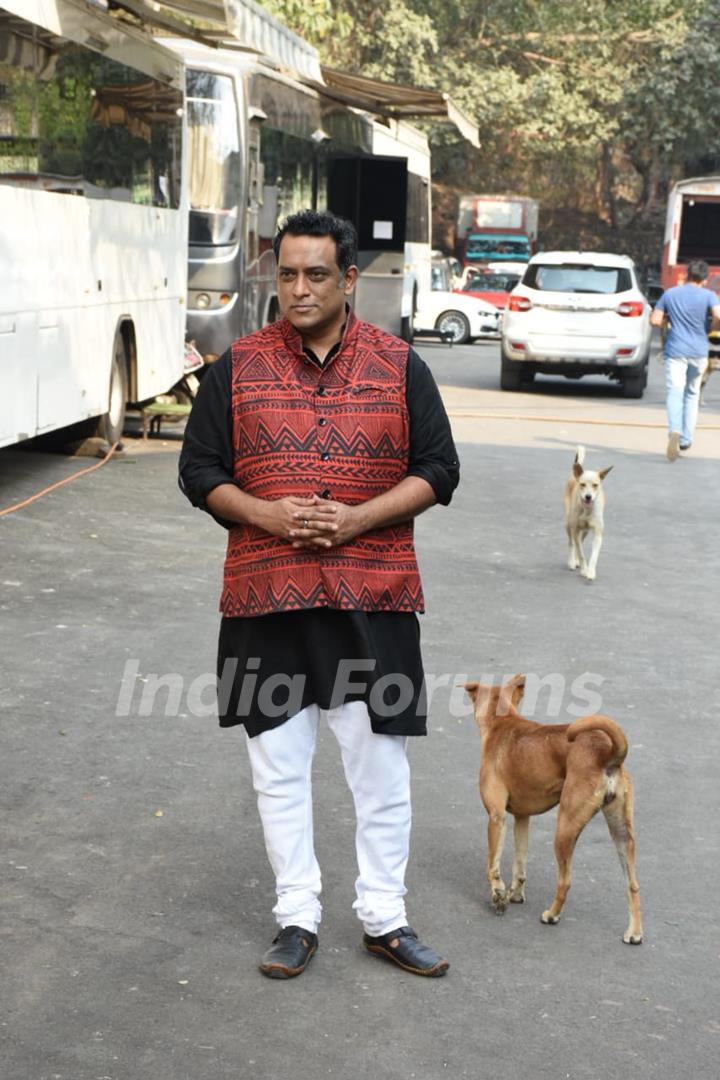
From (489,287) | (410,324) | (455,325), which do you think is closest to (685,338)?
(410,324)

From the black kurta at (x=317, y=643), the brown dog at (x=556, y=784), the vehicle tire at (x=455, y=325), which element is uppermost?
the black kurta at (x=317, y=643)

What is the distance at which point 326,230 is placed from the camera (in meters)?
4.32

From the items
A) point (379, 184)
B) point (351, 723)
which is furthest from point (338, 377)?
point (379, 184)

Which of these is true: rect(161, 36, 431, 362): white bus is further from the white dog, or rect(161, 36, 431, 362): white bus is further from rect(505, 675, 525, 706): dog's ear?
rect(505, 675, 525, 706): dog's ear

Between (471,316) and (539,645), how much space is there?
26864 mm

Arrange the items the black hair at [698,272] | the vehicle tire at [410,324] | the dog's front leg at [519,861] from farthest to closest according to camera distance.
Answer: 1. the vehicle tire at [410,324]
2. the black hair at [698,272]
3. the dog's front leg at [519,861]

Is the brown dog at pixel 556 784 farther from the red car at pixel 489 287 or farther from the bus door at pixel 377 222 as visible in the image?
the red car at pixel 489 287

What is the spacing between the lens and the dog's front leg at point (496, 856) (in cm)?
487

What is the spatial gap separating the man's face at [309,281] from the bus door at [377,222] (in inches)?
836

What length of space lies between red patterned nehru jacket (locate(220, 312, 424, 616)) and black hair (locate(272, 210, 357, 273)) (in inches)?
7.0

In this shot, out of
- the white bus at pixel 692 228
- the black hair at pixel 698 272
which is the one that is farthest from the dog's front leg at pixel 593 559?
the white bus at pixel 692 228

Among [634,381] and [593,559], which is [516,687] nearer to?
[593,559]

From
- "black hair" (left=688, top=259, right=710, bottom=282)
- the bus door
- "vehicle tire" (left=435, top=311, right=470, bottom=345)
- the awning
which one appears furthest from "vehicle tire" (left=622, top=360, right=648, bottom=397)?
"vehicle tire" (left=435, top=311, right=470, bottom=345)

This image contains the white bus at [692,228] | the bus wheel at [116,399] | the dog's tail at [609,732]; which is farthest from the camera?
the white bus at [692,228]
